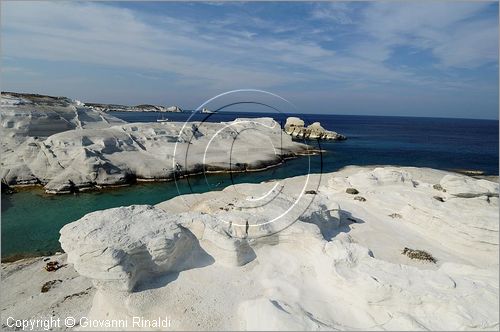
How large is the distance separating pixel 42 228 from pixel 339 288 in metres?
27.2

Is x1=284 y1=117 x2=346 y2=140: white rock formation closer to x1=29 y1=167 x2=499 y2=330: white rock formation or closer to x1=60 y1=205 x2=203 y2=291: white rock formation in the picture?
x1=29 y1=167 x2=499 y2=330: white rock formation

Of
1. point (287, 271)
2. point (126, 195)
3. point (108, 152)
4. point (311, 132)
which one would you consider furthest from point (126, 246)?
point (311, 132)

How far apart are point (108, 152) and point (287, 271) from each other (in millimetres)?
40433

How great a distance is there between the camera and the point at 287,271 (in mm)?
14688

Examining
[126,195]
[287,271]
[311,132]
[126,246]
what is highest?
[311,132]

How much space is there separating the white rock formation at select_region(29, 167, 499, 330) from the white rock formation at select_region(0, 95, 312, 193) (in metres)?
17.2

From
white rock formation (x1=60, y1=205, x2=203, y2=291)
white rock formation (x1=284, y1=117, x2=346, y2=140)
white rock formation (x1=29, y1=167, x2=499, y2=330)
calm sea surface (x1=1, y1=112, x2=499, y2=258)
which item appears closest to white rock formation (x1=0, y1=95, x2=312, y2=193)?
calm sea surface (x1=1, y1=112, x2=499, y2=258)

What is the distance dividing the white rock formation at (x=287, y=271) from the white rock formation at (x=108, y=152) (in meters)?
17.2

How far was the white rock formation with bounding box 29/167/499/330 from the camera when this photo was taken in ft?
38.4

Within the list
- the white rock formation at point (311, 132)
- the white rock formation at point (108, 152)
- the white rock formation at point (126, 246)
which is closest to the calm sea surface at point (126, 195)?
the white rock formation at point (108, 152)

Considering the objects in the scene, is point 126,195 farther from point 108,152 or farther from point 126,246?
point 126,246

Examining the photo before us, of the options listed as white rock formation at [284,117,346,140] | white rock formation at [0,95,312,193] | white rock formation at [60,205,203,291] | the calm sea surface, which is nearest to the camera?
white rock formation at [60,205,203,291]

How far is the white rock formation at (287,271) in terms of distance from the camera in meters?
11.7

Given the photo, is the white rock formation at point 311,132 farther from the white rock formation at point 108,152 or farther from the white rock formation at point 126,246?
the white rock formation at point 126,246
